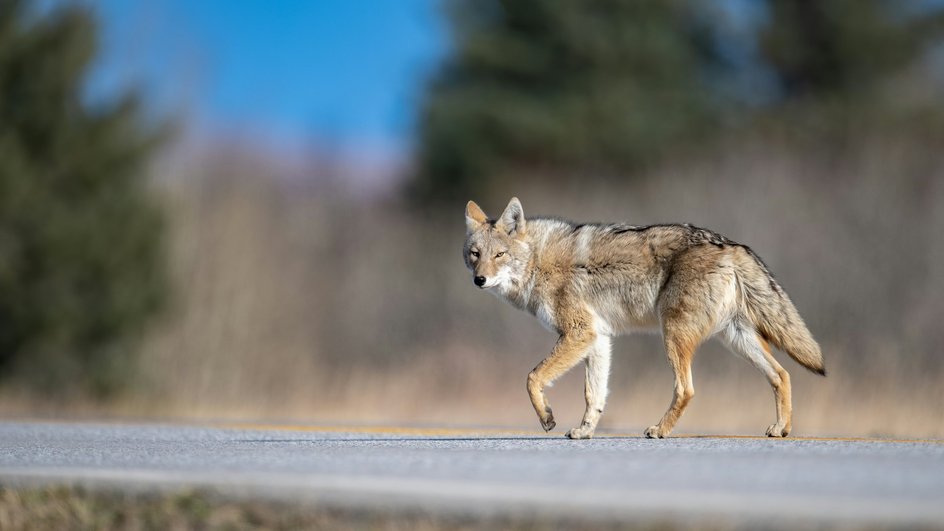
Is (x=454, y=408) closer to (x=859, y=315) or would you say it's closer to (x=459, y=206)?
(x=859, y=315)

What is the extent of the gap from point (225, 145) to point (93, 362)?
13.1 metres

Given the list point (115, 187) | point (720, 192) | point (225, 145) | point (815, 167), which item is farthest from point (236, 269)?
point (815, 167)

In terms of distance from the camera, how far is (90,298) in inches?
974

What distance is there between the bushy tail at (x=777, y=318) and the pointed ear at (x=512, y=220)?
2.56 meters

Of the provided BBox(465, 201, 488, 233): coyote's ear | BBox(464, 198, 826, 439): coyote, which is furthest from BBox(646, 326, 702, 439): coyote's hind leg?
BBox(465, 201, 488, 233): coyote's ear

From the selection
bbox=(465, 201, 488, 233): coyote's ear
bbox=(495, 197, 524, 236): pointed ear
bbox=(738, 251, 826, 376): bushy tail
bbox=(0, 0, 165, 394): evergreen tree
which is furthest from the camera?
bbox=(0, 0, 165, 394): evergreen tree

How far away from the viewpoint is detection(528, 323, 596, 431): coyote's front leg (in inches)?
390

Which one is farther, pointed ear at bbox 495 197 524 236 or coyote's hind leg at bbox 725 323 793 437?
pointed ear at bbox 495 197 524 236

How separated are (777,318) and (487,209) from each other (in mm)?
24646

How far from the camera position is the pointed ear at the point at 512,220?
38.3 ft

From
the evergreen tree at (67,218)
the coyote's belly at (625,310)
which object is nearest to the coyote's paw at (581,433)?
the coyote's belly at (625,310)

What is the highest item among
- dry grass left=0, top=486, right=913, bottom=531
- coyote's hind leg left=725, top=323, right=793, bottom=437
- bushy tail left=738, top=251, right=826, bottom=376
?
bushy tail left=738, top=251, right=826, bottom=376

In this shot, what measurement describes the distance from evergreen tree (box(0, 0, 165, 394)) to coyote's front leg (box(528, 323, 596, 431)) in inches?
625

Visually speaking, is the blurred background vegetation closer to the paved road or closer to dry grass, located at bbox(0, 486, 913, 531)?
the paved road
